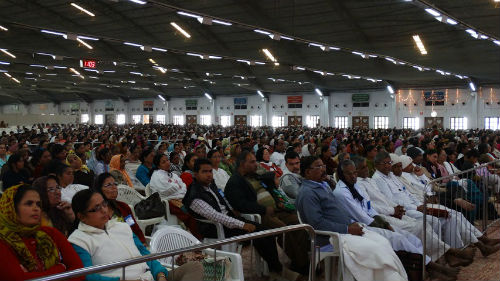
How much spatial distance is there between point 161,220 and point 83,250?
2320 millimetres

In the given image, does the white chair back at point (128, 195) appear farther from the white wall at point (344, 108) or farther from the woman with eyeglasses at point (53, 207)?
the white wall at point (344, 108)

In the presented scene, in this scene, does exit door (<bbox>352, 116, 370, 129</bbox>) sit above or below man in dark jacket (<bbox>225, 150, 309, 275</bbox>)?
above

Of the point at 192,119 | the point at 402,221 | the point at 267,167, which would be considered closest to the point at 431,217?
the point at 402,221

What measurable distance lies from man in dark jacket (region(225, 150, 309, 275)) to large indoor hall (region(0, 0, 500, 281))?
0.02m

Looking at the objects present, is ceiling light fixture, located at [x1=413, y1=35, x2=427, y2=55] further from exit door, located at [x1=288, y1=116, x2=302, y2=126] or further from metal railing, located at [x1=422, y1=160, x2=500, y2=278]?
exit door, located at [x1=288, y1=116, x2=302, y2=126]

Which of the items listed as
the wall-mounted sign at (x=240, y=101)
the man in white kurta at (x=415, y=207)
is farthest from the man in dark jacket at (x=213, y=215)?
the wall-mounted sign at (x=240, y=101)

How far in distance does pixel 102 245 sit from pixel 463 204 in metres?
4.58

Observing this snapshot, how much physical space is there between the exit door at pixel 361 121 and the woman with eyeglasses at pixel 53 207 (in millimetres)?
33007

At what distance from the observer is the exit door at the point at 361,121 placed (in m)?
35.4

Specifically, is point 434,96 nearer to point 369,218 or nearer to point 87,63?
point 87,63

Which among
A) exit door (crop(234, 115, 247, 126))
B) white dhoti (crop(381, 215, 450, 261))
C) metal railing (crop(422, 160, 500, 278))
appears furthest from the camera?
exit door (crop(234, 115, 247, 126))

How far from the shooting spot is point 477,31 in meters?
14.8

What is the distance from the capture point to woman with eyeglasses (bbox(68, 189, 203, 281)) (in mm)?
2922

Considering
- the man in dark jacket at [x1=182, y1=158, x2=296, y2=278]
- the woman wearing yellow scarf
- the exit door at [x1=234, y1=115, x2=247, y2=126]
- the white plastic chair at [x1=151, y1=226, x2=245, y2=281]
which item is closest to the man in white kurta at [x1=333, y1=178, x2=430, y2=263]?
the man in dark jacket at [x1=182, y1=158, x2=296, y2=278]
